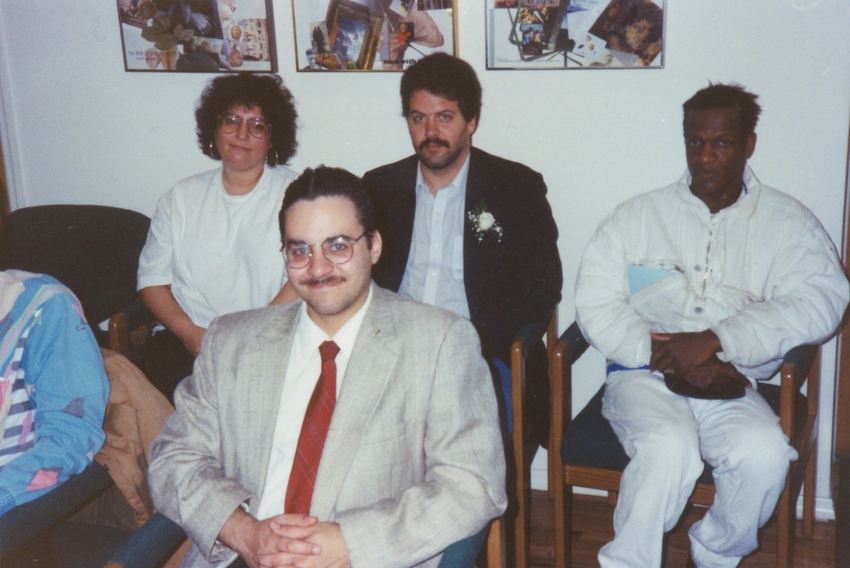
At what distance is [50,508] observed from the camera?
161 centimetres

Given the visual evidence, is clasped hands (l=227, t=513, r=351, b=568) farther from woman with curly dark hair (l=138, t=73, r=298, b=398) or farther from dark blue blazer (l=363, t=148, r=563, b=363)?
woman with curly dark hair (l=138, t=73, r=298, b=398)

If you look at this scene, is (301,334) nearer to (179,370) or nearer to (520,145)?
(179,370)

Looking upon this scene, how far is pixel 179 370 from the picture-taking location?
2777 millimetres

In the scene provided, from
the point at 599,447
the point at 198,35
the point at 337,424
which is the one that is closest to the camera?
the point at 337,424

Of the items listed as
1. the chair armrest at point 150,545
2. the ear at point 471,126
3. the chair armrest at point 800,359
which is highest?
the ear at point 471,126

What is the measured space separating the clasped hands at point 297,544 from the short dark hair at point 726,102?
174 centimetres

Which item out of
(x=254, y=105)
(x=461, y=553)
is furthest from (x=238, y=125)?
(x=461, y=553)

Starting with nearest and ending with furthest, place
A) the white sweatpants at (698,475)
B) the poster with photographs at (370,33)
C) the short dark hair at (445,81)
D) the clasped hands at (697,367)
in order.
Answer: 1. the white sweatpants at (698,475)
2. the clasped hands at (697,367)
3. the short dark hair at (445,81)
4. the poster with photographs at (370,33)

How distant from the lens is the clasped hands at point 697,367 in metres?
2.29

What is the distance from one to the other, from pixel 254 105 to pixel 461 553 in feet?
6.10

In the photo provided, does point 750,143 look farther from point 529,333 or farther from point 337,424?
point 337,424

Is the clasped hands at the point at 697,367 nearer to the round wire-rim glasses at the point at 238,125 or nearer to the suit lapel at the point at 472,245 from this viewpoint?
the suit lapel at the point at 472,245

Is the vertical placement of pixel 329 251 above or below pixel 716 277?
above

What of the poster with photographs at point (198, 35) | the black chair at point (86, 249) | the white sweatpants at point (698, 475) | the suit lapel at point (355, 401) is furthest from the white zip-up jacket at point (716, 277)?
the black chair at point (86, 249)
